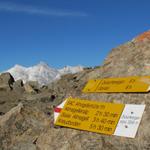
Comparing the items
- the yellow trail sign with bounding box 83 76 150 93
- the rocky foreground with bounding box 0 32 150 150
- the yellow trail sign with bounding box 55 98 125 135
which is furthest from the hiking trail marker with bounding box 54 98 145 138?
the yellow trail sign with bounding box 83 76 150 93

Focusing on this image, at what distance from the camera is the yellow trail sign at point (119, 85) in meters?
10.2

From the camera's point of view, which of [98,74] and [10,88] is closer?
[98,74]

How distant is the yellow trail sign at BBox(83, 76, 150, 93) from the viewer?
33.5ft

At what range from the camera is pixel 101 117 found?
10.1 meters

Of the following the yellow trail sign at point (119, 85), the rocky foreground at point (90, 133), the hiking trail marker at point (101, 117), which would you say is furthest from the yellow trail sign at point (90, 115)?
the yellow trail sign at point (119, 85)

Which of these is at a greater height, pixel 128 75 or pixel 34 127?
pixel 128 75

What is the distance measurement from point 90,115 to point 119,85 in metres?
1.24

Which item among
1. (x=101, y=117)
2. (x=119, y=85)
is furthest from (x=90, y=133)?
(x=119, y=85)

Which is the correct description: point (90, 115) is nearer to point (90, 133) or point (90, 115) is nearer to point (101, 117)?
point (101, 117)

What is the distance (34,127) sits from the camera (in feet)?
41.3

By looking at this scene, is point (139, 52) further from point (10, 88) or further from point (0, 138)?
point (10, 88)

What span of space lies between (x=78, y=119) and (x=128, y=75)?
1.97 m

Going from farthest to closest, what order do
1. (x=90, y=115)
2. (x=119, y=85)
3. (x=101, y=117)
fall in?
(x=119, y=85), (x=90, y=115), (x=101, y=117)

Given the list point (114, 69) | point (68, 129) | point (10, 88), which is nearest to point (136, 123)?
point (68, 129)
